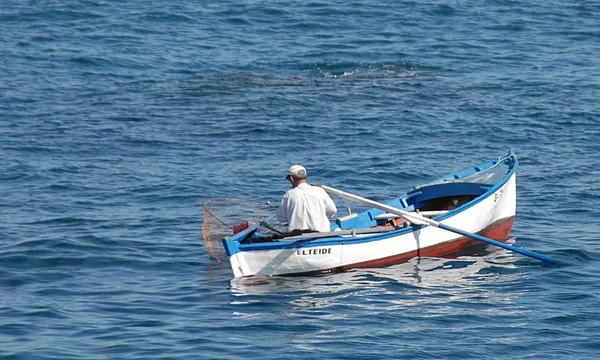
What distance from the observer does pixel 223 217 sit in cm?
1938

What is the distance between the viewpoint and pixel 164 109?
29.7m

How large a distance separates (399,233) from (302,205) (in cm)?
178

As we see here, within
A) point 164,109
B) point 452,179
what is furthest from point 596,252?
Result: point 164,109

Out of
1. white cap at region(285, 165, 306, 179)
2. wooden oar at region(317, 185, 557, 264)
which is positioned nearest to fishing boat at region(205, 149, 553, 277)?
wooden oar at region(317, 185, 557, 264)

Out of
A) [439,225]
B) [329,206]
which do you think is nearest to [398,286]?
[439,225]

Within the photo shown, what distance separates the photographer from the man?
59.0ft

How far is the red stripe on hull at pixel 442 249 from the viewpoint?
60.6 ft

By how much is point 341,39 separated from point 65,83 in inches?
427

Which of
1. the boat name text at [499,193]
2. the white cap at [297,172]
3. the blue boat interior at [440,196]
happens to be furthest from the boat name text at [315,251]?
the boat name text at [499,193]

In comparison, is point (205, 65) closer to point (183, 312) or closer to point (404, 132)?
point (404, 132)

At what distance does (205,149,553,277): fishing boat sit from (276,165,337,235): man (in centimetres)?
21

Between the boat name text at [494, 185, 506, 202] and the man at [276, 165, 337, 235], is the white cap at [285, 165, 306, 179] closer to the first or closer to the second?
the man at [276, 165, 337, 235]

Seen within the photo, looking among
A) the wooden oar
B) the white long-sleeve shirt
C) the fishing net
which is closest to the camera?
the white long-sleeve shirt

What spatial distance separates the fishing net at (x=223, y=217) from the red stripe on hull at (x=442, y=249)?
5.47ft
